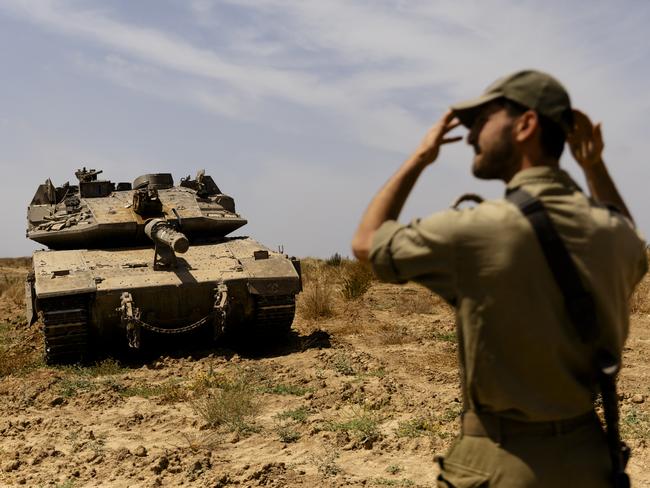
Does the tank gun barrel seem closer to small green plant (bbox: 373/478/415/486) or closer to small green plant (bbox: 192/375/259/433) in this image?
small green plant (bbox: 192/375/259/433)

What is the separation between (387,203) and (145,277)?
730 centimetres

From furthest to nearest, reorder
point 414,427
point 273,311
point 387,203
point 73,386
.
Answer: point 273,311 → point 73,386 → point 414,427 → point 387,203

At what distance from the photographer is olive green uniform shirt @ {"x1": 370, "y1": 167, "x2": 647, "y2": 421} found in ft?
6.12

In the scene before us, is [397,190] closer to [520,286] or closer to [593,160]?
[520,286]

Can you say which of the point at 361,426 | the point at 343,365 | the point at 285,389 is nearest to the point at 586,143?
the point at 361,426

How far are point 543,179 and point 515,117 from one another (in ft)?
0.53

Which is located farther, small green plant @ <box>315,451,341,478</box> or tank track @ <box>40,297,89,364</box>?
tank track @ <box>40,297,89,364</box>

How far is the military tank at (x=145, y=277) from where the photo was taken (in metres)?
8.62

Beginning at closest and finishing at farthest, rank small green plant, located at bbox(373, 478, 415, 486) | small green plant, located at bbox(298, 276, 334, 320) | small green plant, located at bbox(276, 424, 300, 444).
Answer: small green plant, located at bbox(373, 478, 415, 486) < small green plant, located at bbox(276, 424, 300, 444) < small green plant, located at bbox(298, 276, 334, 320)

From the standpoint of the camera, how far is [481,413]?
200 cm

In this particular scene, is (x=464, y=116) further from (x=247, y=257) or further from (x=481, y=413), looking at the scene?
(x=247, y=257)

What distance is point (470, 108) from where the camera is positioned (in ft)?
6.55

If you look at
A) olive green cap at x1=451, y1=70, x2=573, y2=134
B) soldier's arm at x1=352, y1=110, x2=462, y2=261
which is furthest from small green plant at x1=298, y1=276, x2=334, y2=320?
olive green cap at x1=451, y1=70, x2=573, y2=134

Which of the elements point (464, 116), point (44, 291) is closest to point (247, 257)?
point (44, 291)
